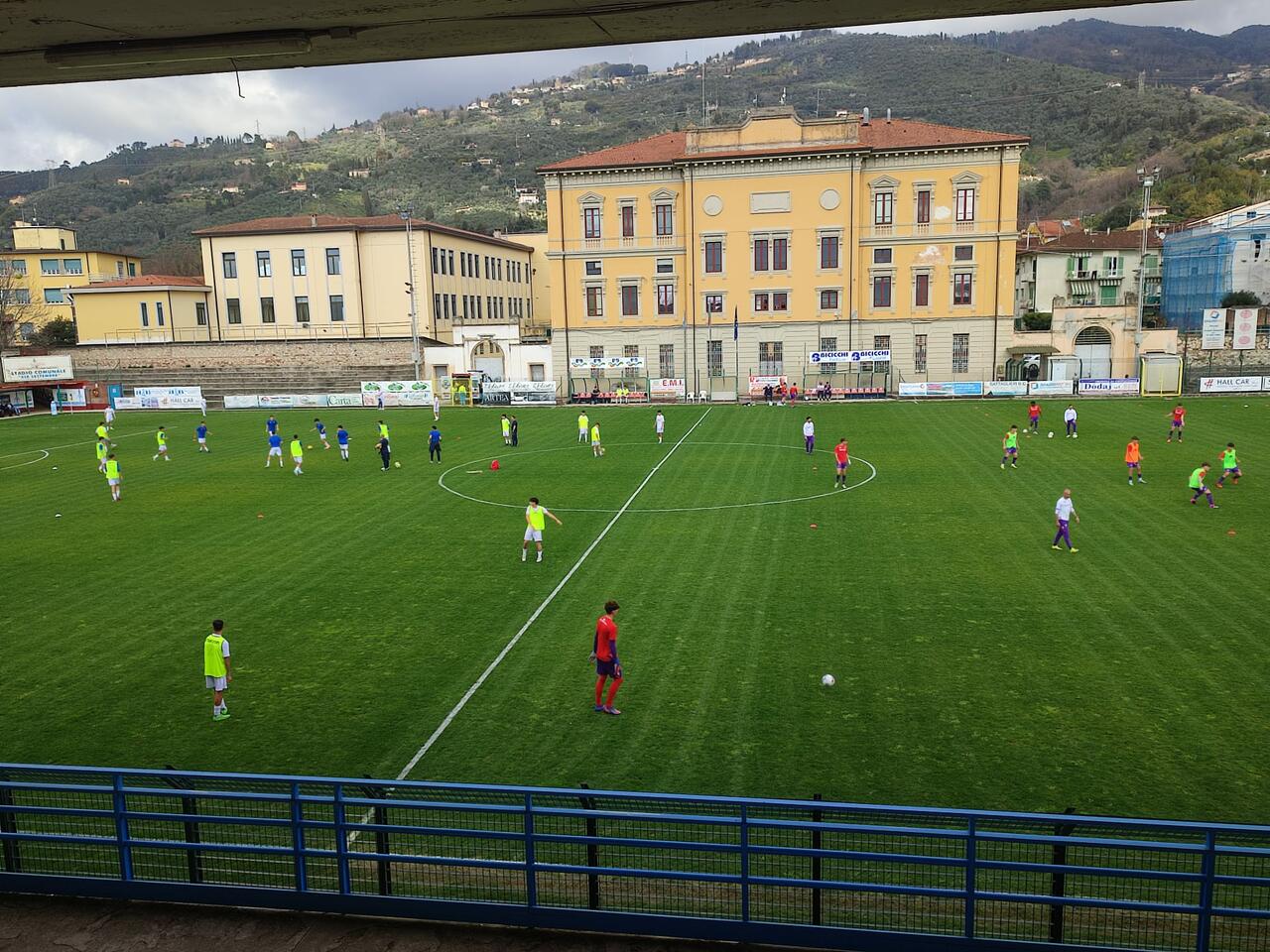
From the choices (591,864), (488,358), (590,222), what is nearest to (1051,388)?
(590,222)

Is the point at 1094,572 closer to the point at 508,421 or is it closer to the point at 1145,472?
the point at 1145,472

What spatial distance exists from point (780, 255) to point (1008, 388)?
59.4 ft

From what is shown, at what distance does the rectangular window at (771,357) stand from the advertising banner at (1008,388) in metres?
14.4

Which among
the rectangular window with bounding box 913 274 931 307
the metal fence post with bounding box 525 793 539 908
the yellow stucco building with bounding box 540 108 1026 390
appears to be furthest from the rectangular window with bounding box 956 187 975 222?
the metal fence post with bounding box 525 793 539 908

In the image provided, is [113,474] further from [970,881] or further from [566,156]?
[566,156]

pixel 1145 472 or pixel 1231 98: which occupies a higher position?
pixel 1231 98

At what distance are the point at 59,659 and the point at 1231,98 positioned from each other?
24542 centimetres

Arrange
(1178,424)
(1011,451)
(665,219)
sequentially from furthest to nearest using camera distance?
(665,219), (1178,424), (1011,451)

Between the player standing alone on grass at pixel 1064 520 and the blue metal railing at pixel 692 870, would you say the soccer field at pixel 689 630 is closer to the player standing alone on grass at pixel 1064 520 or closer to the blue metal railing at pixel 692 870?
the player standing alone on grass at pixel 1064 520

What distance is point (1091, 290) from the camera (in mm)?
82062

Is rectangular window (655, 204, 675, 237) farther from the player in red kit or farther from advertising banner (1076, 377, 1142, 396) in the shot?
the player in red kit

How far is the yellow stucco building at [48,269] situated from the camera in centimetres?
8975

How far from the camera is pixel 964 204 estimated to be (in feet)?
206

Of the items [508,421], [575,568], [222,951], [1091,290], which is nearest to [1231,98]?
[1091,290]
